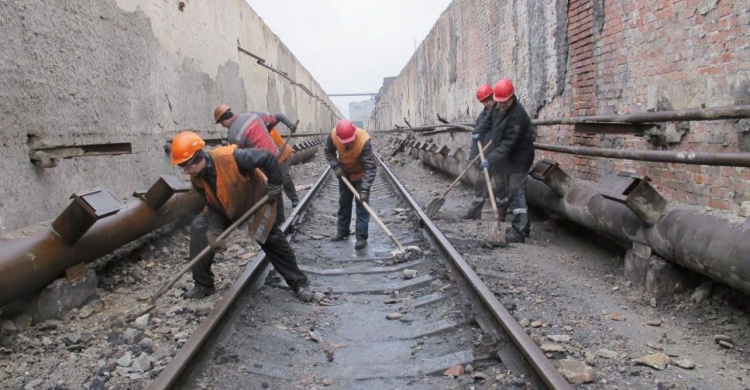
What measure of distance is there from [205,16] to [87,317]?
20.3 ft

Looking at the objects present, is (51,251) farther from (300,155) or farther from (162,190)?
(300,155)

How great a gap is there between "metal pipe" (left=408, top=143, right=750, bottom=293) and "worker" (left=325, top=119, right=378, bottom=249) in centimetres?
221

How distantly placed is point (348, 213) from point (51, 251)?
3.47 metres

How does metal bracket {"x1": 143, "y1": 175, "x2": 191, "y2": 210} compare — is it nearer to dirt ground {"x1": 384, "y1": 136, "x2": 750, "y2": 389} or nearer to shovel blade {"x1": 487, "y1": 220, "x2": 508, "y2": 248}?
dirt ground {"x1": 384, "y1": 136, "x2": 750, "y2": 389}

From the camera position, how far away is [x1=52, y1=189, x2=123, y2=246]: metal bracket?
3.98 m

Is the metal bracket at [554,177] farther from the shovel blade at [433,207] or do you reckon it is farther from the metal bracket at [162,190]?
the metal bracket at [162,190]

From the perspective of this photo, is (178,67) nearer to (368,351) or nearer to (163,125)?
(163,125)

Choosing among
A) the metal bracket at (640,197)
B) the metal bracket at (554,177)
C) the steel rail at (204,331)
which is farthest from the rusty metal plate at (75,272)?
the metal bracket at (554,177)

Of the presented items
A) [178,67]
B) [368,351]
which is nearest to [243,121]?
[178,67]

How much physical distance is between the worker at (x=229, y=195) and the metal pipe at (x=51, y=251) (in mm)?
751

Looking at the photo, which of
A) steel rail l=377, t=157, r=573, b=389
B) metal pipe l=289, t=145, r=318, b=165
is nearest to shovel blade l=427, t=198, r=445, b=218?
steel rail l=377, t=157, r=573, b=389

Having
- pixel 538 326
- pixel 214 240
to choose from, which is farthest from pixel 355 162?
pixel 538 326

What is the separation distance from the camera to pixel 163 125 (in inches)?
275

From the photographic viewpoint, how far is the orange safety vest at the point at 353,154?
6.24 metres
